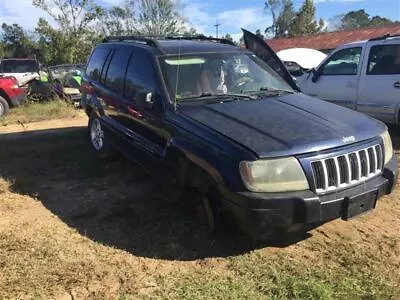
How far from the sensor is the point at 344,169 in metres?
3.87

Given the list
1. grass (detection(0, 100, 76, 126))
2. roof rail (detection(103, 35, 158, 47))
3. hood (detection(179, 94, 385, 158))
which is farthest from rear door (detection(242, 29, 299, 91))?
grass (detection(0, 100, 76, 126))

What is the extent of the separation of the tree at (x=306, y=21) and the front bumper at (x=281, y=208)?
59747mm

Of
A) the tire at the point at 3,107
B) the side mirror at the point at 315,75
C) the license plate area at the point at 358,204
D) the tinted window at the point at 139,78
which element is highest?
the tinted window at the point at 139,78

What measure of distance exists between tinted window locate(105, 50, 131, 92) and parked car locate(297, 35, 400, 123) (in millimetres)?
4244

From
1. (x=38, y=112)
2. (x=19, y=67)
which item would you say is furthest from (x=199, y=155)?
(x=19, y=67)

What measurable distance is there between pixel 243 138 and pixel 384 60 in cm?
516

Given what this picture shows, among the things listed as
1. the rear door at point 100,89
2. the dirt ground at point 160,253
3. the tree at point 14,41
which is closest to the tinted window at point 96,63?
the rear door at point 100,89

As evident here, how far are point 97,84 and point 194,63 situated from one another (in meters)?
2.29

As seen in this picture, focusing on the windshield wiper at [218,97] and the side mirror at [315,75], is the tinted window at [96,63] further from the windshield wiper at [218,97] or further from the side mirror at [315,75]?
the side mirror at [315,75]

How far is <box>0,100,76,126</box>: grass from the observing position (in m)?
11.8

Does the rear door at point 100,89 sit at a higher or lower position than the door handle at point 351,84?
higher

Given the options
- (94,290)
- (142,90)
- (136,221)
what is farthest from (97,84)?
(94,290)

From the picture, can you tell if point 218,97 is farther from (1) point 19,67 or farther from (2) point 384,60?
(1) point 19,67

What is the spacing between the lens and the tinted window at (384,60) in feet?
25.7
